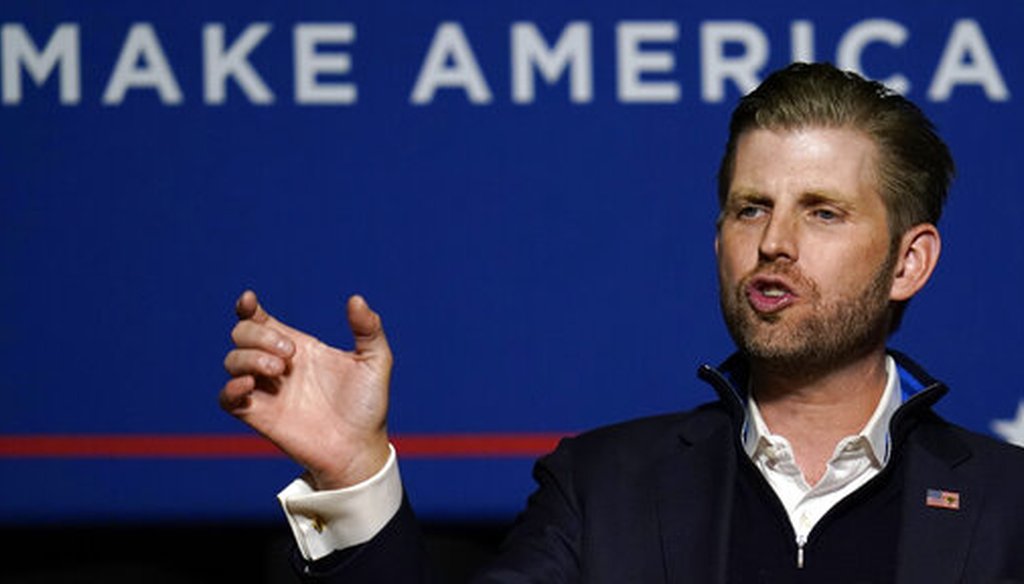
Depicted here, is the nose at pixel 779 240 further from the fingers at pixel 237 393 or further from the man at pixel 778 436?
the fingers at pixel 237 393

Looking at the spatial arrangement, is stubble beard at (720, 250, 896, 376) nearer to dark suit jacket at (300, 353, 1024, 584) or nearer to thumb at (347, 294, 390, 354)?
dark suit jacket at (300, 353, 1024, 584)

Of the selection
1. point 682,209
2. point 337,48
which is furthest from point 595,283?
point 337,48

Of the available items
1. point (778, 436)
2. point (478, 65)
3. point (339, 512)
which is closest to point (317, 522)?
point (339, 512)

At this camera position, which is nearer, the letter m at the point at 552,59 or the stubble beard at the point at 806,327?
the stubble beard at the point at 806,327

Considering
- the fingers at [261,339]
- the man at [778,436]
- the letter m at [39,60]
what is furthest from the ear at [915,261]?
the letter m at [39,60]

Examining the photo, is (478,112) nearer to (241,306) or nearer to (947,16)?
(947,16)

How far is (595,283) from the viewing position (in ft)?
7.93

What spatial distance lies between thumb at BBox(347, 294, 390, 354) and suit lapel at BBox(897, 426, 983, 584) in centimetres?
50

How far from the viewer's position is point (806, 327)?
1850mm

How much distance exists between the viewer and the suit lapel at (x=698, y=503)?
5.94ft

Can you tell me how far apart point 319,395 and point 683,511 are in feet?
1.19

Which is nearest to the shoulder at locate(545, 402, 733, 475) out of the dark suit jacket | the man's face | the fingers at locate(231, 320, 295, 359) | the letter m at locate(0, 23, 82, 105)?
the dark suit jacket

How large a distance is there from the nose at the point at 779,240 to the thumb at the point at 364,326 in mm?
Answer: 363

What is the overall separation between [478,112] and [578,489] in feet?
2.24
